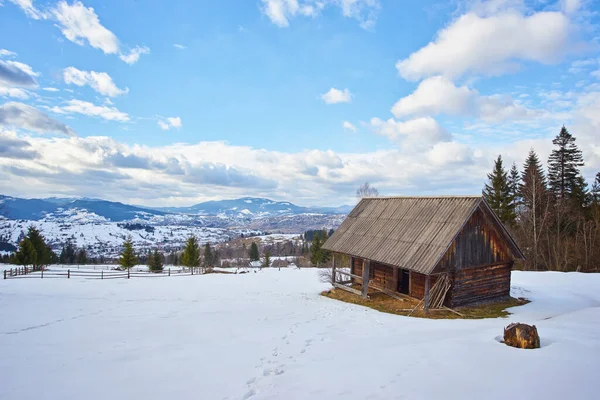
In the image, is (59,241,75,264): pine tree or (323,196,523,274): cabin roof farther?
(59,241,75,264): pine tree

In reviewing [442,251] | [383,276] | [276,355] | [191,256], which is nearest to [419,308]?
[442,251]

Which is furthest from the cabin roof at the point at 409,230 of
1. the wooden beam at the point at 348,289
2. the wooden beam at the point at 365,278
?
the wooden beam at the point at 348,289

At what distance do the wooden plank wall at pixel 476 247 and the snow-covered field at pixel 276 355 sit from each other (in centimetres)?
311

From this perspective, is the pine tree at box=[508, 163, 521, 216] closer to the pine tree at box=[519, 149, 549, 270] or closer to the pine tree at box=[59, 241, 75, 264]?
the pine tree at box=[519, 149, 549, 270]

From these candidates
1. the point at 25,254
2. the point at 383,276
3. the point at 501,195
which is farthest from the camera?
the point at 25,254

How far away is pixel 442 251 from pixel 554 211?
26253 millimetres

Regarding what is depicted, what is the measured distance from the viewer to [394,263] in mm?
17203

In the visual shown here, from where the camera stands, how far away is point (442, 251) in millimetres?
15734

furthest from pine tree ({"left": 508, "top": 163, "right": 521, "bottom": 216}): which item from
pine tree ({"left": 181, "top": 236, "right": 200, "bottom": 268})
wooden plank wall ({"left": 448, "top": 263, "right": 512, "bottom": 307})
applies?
pine tree ({"left": 181, "top": 236, "right": 200, "bottom": 268})

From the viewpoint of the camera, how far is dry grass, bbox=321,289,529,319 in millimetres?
15766

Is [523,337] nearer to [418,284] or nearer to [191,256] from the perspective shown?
[418,284]

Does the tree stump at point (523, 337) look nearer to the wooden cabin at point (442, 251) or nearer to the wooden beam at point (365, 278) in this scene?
the wooden cabin at point (442, 251)

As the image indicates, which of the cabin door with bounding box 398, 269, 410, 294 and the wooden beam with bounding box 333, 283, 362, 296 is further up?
the cabin door with bounding box 398, 269, 410, 294

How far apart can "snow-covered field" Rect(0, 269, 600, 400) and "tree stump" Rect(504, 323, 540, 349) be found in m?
0.28
